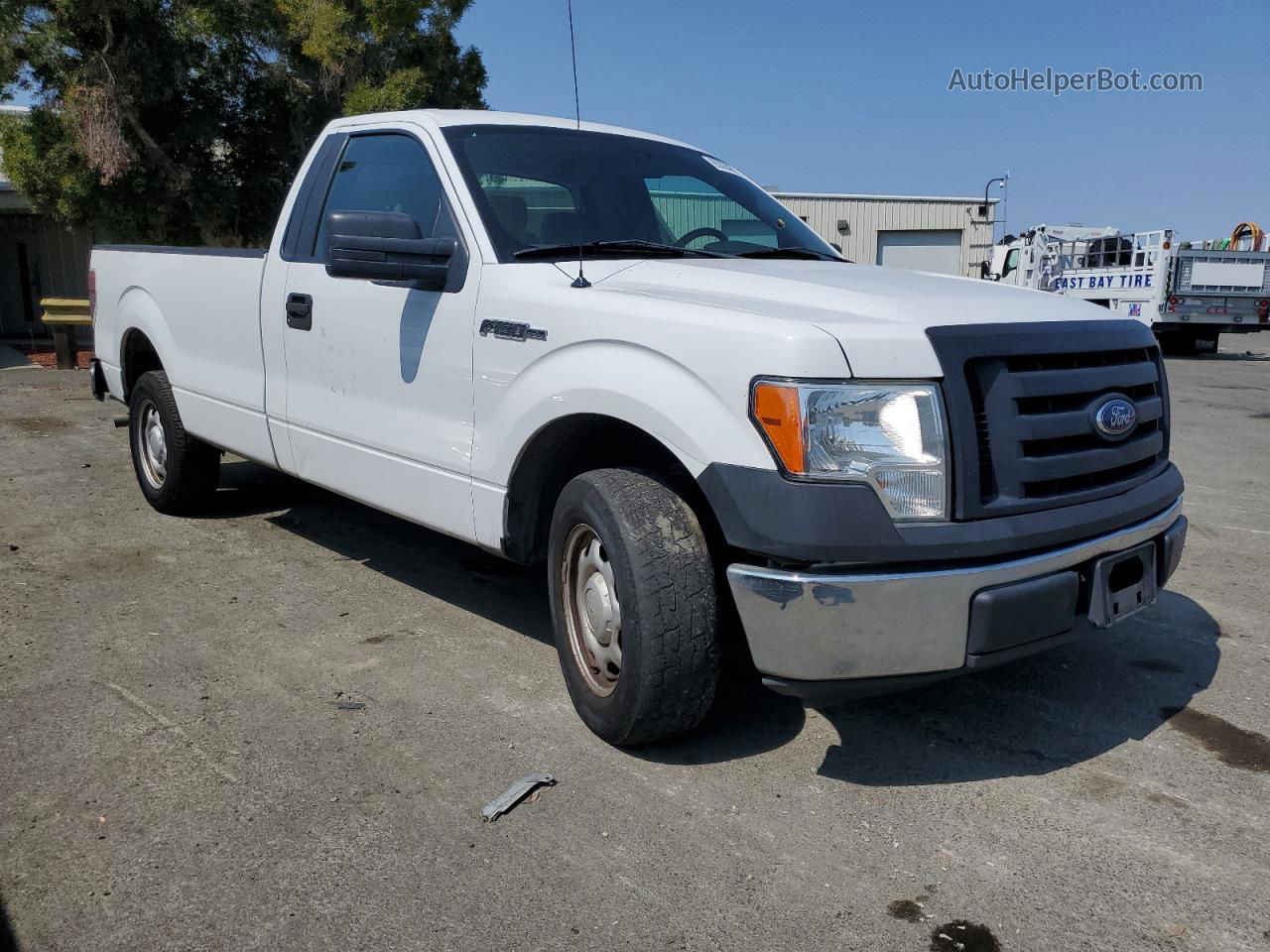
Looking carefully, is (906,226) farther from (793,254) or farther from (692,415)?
(692,415)

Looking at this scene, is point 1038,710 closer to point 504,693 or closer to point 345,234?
point 504,693

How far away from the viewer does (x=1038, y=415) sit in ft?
9.62

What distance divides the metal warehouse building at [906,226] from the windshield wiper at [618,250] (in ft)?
102

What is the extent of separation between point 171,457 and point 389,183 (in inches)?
95.1

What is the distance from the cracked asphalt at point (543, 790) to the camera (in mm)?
2494

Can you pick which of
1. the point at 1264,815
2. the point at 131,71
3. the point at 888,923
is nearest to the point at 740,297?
the point at 888,923

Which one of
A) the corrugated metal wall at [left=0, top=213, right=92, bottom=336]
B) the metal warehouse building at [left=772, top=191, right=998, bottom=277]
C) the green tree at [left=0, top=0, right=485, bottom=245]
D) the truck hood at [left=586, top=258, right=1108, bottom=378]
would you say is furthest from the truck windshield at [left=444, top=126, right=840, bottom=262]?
the metal warehouse building at [left=772, top=191, right=998, bottom=277]

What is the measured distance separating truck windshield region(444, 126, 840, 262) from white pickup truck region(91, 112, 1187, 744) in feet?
0.05

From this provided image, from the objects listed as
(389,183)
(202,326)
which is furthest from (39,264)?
(389,183)

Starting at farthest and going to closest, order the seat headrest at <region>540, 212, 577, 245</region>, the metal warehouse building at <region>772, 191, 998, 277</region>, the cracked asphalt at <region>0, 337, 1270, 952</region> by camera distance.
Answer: the metal warehouse building at <region>772, 191, 998, 277</region>, the seat headrest at <region>540, 212, 577, 245</region>, the cracked asphalt at <region>0, 337, 1270, 952</region>

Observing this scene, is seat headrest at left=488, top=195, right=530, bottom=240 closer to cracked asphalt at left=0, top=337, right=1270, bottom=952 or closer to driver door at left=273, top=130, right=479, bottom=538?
driver door at left=273, top=130, right=479, bottom=538

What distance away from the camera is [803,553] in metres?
2.70

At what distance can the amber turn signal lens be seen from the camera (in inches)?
106

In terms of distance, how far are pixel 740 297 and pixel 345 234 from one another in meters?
1.40
